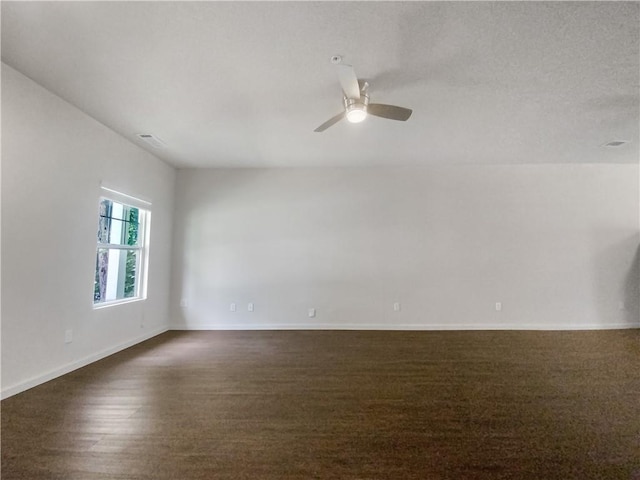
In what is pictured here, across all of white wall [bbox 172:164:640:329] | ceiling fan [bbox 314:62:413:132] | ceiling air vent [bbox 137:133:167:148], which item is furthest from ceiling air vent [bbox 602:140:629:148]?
ceiling air vent [bbox 137:133:167:148]

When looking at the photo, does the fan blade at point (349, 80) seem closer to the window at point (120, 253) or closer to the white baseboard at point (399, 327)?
the window at point (120, 253)

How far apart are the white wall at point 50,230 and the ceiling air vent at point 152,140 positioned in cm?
26

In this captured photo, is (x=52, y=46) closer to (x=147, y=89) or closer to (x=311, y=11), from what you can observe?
(x=147, y=89)

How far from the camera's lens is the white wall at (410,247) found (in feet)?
14.7

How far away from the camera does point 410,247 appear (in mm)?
4602

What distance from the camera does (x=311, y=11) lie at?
5.51 feet

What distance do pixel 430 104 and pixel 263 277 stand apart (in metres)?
3.41

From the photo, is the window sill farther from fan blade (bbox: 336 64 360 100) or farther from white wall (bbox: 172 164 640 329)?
fan blade (bbox: 336 64 360 100)

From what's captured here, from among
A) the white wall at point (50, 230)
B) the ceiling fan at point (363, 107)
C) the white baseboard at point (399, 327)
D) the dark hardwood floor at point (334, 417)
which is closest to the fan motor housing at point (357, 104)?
the ceiling fan at point (363, 107)

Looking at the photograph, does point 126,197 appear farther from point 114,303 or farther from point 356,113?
point 356,113

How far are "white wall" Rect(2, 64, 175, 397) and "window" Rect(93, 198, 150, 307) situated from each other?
0.77 feet

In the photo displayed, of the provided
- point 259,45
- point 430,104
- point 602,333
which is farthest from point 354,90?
point 602,333

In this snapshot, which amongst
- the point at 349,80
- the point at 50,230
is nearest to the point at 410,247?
the point at 349,80

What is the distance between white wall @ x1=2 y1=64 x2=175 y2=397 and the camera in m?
2.25
